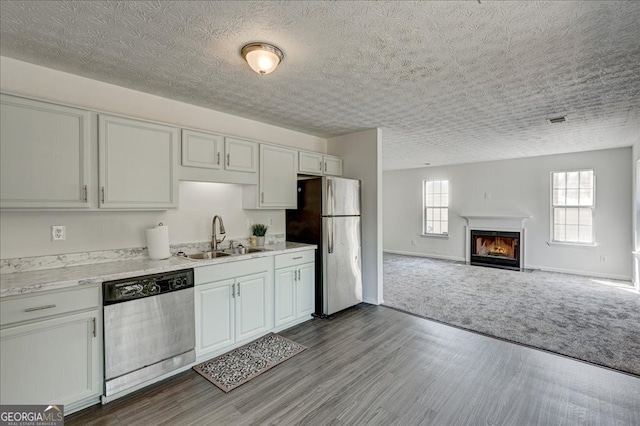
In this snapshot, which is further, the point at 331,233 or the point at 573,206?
the point at 573,206

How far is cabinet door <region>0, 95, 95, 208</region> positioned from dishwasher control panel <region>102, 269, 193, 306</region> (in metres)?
0.72

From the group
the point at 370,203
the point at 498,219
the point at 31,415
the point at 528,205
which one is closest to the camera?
the point at 31,415

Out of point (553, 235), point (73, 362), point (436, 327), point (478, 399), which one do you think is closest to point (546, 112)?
point (436, 327)

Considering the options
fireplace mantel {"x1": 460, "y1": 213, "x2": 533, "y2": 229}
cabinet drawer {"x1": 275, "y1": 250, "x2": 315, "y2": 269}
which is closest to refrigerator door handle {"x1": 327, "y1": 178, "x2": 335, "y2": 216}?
cabinet drawer {"x1": 275, "y1": 250, "x2": 315, "y2": 269}

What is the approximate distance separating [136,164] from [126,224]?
2.02ft

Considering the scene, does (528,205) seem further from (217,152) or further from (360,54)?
(217,152)

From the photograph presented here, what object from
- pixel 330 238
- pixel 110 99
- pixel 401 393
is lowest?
pixel 401 393

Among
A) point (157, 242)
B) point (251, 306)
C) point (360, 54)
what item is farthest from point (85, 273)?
point (360, 54)

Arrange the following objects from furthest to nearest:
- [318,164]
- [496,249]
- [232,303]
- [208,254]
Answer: [496,249], [318,164], [208,254], [232,303]

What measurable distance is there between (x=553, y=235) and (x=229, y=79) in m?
7.43

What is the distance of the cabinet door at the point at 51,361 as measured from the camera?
1.83 m

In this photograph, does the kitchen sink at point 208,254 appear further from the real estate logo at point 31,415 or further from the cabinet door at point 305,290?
the real estate logo at point 31,415

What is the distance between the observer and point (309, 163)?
4.19 m

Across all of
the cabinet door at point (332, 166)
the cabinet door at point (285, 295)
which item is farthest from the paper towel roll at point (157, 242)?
the cabinet door at point (332, 166)
